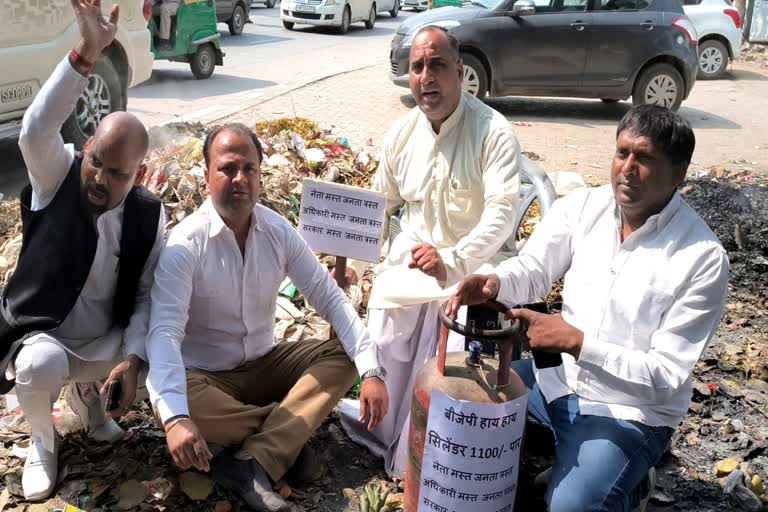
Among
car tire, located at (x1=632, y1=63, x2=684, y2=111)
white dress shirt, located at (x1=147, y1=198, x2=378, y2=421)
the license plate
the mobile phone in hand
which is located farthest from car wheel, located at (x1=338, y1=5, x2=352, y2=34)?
the mobile phone in hand

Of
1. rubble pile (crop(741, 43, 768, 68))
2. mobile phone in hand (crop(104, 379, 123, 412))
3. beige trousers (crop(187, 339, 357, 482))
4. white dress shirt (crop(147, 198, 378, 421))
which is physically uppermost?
rubble pile (crop(741, 43, 768, 68))

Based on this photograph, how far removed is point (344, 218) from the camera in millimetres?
3617

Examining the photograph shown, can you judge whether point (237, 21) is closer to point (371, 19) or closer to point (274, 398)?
point (371, 19)

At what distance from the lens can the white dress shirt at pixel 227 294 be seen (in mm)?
3023

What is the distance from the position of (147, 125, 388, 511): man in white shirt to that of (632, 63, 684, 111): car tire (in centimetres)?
911

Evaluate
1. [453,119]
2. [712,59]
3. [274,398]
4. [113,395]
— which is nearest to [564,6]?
[712,59]

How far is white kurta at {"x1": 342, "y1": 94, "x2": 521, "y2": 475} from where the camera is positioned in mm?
3494

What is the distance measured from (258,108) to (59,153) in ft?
25.4

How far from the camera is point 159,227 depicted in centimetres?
322

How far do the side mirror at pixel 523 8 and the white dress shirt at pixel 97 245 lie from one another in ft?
28.7

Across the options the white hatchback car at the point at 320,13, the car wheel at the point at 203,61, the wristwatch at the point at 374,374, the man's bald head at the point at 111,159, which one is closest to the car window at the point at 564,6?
the car wheel at the point at 203,61

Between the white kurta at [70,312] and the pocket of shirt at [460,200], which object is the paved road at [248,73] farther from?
the pocket of shirt at [460,200]

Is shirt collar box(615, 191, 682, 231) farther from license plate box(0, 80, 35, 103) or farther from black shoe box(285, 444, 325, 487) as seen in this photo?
license plate box(0, 80, 35, 103)

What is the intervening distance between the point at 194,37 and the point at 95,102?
18.5ft
